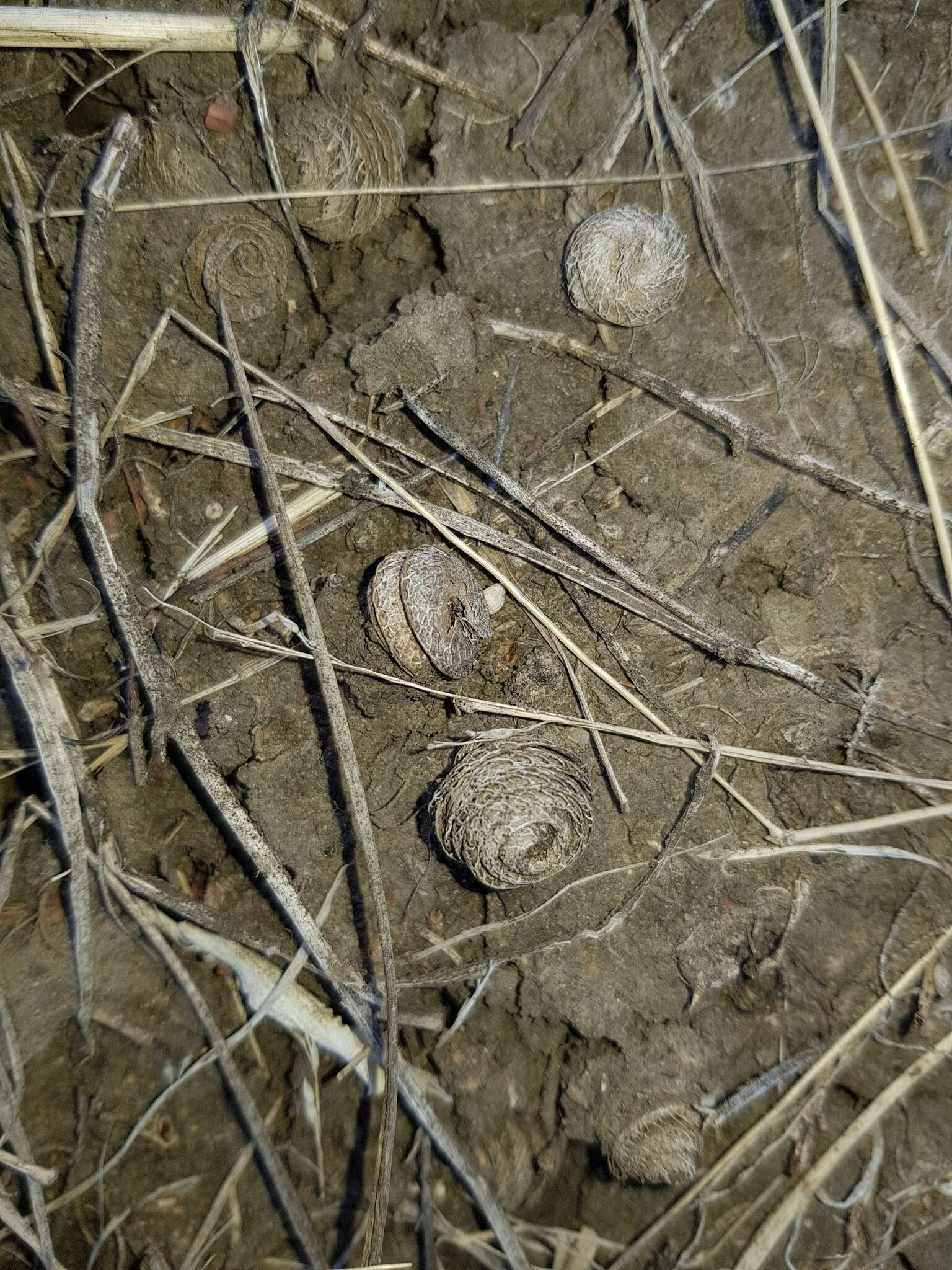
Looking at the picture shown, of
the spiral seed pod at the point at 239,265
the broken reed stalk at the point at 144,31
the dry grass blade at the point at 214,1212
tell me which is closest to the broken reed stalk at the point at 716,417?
the spiral seed pod at the point at 239,265

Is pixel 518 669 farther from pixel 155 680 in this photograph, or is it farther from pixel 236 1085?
pixel 236 1085

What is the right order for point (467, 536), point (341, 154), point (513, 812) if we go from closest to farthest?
1. point (513, 812)
2. point (341, 154)
3. point (467, 536)

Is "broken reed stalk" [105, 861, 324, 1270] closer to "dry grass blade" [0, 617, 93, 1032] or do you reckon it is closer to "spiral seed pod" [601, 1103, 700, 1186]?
"dry grass blade" [0, 617, 93, 1032]

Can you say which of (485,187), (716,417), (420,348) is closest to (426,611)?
(420,348)

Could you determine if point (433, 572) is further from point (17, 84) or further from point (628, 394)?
point (17, 84)

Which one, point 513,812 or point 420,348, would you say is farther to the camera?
point 420,348

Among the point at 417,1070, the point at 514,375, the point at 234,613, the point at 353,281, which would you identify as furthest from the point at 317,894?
the point at 353,281

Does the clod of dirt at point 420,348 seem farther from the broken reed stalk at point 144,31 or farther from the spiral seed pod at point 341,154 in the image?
the broken reed stalk at point 144,31
